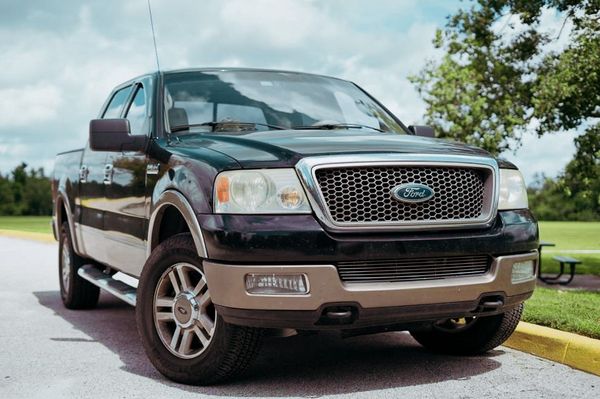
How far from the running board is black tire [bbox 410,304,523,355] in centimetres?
210

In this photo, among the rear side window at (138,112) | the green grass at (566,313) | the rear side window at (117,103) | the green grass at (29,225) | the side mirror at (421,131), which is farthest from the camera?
the green grass at (29,225)

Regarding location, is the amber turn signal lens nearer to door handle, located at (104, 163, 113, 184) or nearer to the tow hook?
the tow hook

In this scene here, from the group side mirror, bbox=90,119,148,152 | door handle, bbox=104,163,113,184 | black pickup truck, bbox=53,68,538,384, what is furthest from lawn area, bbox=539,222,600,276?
side mirror, bbox=90,119,148,152

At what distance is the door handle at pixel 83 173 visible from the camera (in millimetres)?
7834

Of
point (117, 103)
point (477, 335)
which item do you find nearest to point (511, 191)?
point (477, 335)

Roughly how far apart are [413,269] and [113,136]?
2.37 meters

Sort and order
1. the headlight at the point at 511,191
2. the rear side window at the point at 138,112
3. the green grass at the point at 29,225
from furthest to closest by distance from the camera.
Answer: the green grass at the point at 29,225, the rear side window at the point at 138,112, the headlight at the point at 511,191

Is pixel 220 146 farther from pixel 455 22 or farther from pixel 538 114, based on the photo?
pixel 455 22

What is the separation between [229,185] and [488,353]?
2499 mm

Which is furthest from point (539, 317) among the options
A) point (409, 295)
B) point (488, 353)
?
point (409, 295)

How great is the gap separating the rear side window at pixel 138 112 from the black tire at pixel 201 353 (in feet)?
4.69

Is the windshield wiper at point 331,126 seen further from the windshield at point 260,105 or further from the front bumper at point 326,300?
the front bumper at point 326,300

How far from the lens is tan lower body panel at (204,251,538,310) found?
4738 millimetres

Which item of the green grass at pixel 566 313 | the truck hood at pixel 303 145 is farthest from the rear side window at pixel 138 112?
the green grass at pixel 566 313
